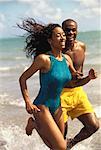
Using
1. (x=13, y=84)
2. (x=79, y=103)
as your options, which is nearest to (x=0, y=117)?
(x=79, y=103)

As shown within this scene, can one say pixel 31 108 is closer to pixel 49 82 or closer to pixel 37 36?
pixel 49 82

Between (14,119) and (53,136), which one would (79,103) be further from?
(14,119)

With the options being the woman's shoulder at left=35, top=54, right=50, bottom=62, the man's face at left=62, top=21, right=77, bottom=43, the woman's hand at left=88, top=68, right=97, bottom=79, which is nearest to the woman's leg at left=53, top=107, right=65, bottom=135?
the woman's hand at left=88, top=68, right=97, bottom=79

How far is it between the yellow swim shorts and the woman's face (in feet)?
3.13

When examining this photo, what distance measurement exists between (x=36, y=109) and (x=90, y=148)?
249 centimetres

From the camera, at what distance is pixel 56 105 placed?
5.41 metres

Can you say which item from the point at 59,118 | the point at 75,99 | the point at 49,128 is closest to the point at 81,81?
the point at 75,99

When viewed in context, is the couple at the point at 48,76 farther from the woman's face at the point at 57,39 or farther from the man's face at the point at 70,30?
the man's face at the point at 70,30

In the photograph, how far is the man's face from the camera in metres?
6.00

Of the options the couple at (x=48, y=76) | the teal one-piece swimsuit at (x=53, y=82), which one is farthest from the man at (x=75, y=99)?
the teal one-piece swimsuit at (x=53, y=82)

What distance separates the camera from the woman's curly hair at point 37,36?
5.45 meters

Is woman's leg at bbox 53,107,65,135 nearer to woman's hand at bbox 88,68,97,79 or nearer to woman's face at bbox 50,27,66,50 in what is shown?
woman's hand at bbox 88,68,97,79

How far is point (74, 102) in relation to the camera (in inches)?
243

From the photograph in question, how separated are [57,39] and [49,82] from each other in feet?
1.57
